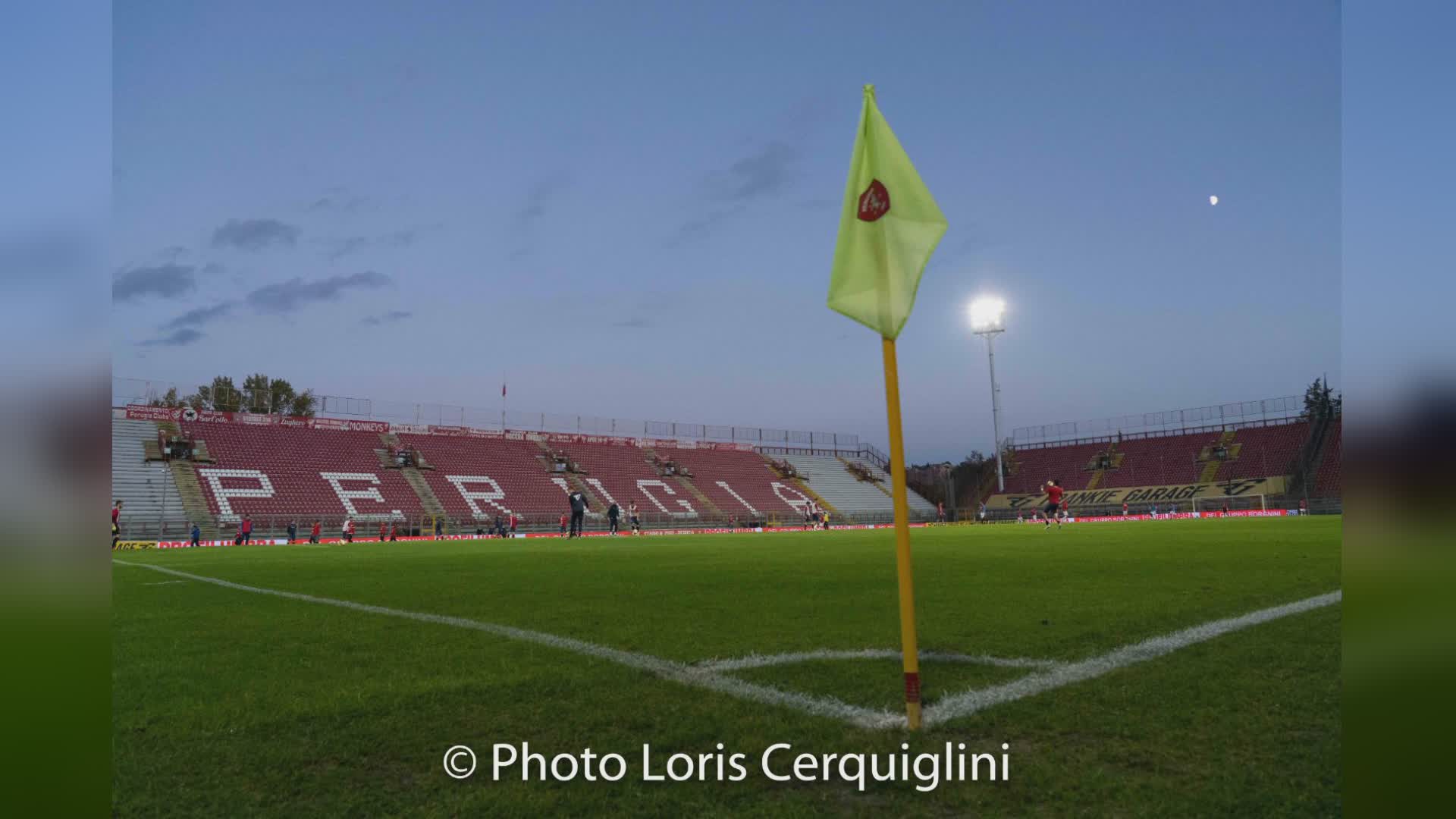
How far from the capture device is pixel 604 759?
2.99 m

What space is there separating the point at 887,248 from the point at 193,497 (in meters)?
42.1

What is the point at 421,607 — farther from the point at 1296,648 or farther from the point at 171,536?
the point at 171,536

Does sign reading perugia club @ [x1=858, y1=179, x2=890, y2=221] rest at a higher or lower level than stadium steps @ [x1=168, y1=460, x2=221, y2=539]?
higher

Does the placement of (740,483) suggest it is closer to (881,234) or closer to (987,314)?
(987,314)

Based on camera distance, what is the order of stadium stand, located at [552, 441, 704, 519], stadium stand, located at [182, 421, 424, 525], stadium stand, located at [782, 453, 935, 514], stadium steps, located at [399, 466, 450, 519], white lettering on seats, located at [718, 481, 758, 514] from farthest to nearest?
stadium stand, located at [782, 453, 935, 514] → white lettering on seats, located at [718, 481, 758, 514] → stadium stand, located at [552, 441, 704, 519] → stadium steps, located at [399, 466, 450, 519] → stadium stand, located at [182, 421, 424, 525]

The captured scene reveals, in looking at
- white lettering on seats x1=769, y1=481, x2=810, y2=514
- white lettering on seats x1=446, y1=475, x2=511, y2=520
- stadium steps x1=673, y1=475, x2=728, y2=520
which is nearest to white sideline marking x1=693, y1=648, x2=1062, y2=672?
white lettering on seats x1=446, y1=475, x2=511, y2=520

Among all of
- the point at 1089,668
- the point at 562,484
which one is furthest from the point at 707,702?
the point at 562,484

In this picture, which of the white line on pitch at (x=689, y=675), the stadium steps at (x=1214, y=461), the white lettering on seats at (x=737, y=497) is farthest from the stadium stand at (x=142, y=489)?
the stadium steps at (x=1214, y=461)

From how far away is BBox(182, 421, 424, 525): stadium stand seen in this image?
1503 inches

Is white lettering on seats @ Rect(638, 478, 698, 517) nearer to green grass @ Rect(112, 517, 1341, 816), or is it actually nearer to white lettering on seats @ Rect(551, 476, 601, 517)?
white lettering on seats @ Rect(551, 476, 601, 517)

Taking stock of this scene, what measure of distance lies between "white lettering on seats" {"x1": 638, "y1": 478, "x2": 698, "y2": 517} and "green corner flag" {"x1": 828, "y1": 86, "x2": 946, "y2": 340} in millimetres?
46614

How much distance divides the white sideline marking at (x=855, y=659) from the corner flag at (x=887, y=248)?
0.95 metres

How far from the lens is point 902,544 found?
11.2 feet
